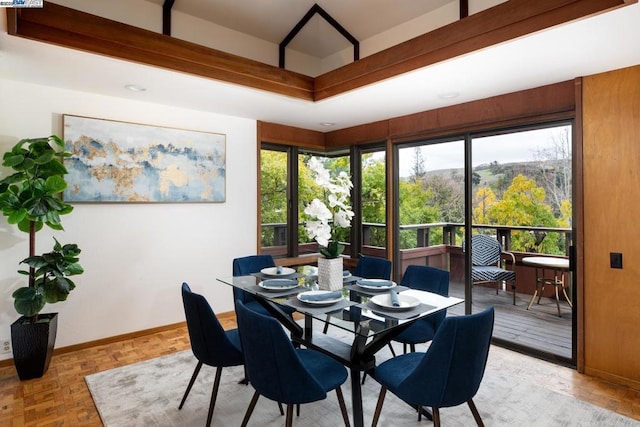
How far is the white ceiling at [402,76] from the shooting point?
230cm

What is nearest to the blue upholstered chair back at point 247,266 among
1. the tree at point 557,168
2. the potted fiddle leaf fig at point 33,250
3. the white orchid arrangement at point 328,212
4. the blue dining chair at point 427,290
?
the white orchid arrangement at point 328,212

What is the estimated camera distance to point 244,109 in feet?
13.3

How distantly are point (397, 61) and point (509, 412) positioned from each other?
8.79 feet

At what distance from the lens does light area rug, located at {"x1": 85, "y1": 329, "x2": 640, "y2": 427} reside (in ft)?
7.58

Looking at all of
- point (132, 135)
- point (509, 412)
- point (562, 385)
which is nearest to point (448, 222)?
point (562, 385)

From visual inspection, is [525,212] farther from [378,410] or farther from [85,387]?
[85,387]

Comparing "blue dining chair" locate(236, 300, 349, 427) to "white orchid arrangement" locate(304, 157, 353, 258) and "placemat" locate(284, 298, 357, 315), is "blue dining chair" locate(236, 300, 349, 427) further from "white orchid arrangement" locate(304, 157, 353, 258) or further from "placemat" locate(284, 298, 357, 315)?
"white orchid arrangement" locate(304, 157, 353, 258)

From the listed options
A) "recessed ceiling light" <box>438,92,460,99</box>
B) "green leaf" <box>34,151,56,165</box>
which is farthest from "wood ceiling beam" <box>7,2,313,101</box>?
"recessed ceiling light" <box>438,92,460,99</box>

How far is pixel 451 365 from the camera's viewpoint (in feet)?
5.52

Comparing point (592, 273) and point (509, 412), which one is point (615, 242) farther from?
point (509, 412)

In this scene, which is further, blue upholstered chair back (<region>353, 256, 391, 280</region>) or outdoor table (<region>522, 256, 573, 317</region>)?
outdoor table (<region>522, 256, 573, 317</region>)

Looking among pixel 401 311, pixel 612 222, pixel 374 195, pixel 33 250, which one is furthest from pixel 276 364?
pixel 374 195

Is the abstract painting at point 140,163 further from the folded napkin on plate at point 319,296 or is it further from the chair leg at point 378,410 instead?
the chair leg at point 378,410

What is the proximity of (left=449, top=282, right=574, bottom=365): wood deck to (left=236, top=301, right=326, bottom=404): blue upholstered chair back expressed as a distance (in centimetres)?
258
